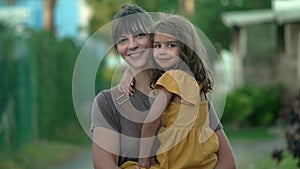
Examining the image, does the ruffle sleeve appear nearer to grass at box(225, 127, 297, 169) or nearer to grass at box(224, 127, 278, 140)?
grass at box(225, 127, 297, 169)

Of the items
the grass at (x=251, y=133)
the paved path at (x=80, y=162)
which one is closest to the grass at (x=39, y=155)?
the paved path at (x=80, y=162)

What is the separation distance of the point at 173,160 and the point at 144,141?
15cm

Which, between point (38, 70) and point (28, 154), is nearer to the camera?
point (28, 154)

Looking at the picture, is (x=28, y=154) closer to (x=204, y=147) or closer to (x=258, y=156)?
(x=258, y=156)

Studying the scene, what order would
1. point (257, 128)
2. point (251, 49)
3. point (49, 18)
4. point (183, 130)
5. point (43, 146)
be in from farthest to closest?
point (49, 18)
point (251, 49)
point (257, 128)
point (43, 146)
point (183, 130)

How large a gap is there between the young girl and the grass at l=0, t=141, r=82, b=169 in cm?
929

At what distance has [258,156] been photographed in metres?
14.9

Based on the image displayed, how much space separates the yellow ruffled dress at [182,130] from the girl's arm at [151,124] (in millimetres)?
27

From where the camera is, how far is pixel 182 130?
3.55 m

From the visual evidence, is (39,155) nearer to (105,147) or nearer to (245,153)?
(245,153)

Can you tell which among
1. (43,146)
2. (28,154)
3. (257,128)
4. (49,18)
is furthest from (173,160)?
(49,18)

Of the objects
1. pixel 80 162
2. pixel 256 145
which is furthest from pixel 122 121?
pixel 256 145

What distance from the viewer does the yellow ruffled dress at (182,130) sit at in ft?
11.7

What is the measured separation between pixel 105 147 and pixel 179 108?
0.36 m
